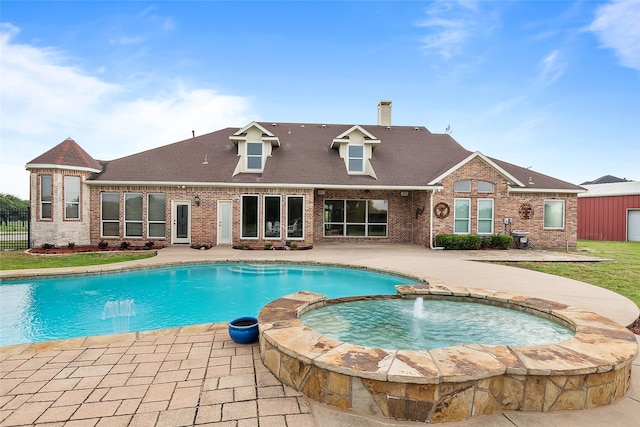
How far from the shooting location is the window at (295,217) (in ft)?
49.9

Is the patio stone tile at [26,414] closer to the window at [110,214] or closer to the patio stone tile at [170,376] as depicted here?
the patio stone tile at [170,376]

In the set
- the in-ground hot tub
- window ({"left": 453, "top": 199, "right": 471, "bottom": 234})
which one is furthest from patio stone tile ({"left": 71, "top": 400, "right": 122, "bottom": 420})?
window ({"left": 453, "top": 199, "right": 471, "bottom": 234})

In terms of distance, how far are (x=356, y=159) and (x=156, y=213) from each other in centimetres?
997

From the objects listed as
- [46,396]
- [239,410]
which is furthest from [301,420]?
[46,396]

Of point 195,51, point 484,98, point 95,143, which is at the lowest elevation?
point 95,143

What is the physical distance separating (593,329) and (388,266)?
6352mm

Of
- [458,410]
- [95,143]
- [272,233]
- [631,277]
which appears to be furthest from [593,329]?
[95,143]

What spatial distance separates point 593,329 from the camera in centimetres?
388

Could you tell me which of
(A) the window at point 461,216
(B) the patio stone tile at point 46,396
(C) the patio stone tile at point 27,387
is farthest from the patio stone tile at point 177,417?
(A) the window at point 461,216

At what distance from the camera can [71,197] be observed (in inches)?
560

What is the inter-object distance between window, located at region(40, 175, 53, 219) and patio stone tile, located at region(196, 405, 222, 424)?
50.8ft

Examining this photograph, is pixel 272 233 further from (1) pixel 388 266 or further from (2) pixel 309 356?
(2) pixel 309 356

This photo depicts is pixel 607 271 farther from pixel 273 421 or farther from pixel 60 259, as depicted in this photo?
pixel 60 259

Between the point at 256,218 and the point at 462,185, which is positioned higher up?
the point at 462,185
